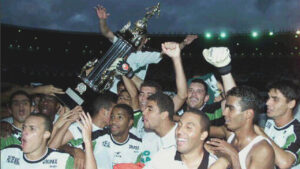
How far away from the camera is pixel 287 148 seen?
10.1 feet

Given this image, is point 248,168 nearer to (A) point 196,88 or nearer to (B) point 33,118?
(A) point 196,88

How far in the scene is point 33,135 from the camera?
2.89 meters

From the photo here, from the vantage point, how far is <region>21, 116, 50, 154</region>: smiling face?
2863 mm

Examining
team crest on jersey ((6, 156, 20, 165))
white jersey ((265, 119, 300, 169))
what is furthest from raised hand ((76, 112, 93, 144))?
white jersey ((265, 119, 300, 169))

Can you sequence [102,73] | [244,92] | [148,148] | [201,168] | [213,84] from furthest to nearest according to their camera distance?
[213,84] → [102,73] → [148,148] → [244,92] → [201,168]

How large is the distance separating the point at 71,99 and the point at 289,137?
236 centimetres

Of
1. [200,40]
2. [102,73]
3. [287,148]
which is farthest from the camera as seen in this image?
[200,40]

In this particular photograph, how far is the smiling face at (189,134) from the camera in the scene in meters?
2.56

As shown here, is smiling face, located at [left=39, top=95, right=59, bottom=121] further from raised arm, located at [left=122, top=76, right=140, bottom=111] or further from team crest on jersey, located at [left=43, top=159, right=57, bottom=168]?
team crest on jersey, located at [left=43, top=159, right=57, bottom=168]

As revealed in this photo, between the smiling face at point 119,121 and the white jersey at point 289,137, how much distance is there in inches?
65.2

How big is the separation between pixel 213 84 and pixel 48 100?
2.36 meters

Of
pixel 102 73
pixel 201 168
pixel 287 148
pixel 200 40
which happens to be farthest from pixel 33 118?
pixel 200 40

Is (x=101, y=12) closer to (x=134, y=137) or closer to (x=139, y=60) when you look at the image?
(x=139, y=60)

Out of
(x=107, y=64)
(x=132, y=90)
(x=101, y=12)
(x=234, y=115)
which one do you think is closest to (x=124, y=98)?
(x=132, y=90)
